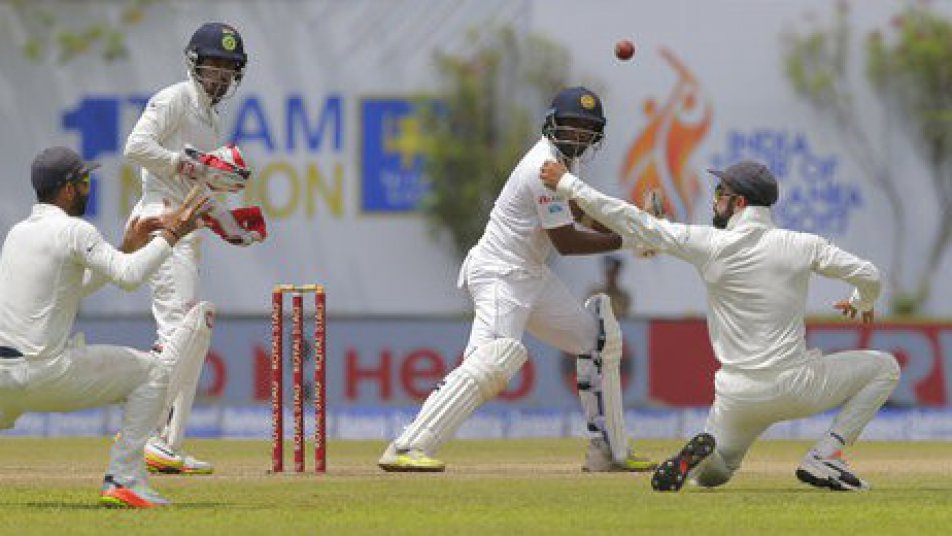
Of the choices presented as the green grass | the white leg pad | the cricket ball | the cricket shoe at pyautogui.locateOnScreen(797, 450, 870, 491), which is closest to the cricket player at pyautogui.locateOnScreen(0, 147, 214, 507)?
the green grass

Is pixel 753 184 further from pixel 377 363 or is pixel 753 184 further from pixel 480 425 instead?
pixel 377 363

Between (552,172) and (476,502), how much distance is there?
1476mm

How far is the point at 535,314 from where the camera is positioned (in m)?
11.1

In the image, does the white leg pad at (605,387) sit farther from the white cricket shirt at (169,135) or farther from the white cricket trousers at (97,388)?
the white cricket trousers at (97,388)

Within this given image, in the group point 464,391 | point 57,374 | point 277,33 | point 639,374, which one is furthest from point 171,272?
point 277,33

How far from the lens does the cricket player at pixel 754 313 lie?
973 centimetres

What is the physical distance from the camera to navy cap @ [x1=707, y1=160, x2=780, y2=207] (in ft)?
32.1

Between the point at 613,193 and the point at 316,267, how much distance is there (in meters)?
3.50

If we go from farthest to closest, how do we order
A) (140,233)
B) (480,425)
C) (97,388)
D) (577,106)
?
(480,425) < (577,106) < (140,233) < (97,388)

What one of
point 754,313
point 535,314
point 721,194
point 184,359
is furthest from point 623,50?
point 184,359

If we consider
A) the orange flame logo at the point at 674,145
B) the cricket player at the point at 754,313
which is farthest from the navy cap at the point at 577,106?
the orange flame logo at the point at 674,145

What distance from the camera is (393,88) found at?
95.3ft

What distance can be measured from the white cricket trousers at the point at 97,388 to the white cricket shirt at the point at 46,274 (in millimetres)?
64

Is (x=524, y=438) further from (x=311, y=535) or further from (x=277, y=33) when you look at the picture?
(x=277, y=33)
